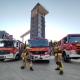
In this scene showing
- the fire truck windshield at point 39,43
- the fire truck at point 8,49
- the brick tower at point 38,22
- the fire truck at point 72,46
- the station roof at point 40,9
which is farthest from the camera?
the station roof at point 40,9

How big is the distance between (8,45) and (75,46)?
686cm

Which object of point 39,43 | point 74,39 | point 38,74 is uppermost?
point 74,39

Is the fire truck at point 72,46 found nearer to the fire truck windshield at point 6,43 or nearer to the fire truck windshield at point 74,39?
the fire truck windshield at point 74,39

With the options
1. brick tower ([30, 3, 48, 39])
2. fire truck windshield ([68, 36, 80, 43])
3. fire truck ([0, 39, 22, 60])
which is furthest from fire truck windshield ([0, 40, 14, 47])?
brick tower ([30, 3, 48, 39])

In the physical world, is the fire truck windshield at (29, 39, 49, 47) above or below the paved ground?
above

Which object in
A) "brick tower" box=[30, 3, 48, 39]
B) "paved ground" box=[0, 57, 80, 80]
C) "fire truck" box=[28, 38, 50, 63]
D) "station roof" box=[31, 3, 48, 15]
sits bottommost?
"paved ground" box=[0, 57, 80, 80]

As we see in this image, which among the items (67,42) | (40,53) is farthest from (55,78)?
(67,42)

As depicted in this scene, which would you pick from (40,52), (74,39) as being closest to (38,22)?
(74,39)

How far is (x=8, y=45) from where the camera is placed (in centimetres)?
2373

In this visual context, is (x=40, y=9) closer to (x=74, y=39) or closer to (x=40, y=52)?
(x=74, y=39)

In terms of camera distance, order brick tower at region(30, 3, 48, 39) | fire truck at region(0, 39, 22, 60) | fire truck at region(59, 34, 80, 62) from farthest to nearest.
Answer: brick tower at region(30, 3, 48, 39) → fire truck at region(0, 39, 22, 60) → fire truck at region(59, 34, 80, 62)

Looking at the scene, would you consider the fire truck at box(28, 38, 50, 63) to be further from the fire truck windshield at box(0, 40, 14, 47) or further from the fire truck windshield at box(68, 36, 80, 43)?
the fire truck windshield at box(0, 40, 14, 47)

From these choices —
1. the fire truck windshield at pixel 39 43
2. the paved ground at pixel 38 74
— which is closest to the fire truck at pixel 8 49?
the fire truck windshield at pixel 39 43

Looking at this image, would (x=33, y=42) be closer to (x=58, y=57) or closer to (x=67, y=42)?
(x=67, y=42)
